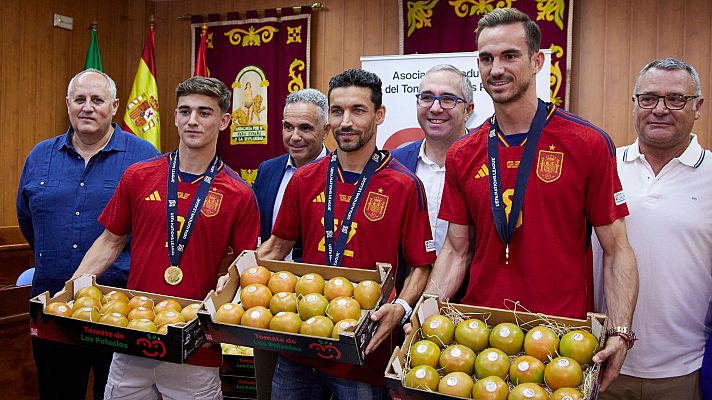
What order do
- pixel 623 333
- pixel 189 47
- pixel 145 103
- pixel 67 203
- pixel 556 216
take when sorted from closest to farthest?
pixel 623 333, pixel 556 216, pixel 67 203, pixel 145 103, pixel 189 47

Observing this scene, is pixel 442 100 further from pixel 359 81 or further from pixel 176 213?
pixel 176 213

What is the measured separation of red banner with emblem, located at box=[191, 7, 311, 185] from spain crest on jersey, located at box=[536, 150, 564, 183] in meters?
4.86

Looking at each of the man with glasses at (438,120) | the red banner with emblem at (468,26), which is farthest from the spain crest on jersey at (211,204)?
the red banner with emblem at (468,26)

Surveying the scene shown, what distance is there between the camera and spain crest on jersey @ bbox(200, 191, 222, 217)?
247cm

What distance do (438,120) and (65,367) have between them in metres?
2.14

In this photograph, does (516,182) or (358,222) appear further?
(358,222)

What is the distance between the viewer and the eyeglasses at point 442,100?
2.86m

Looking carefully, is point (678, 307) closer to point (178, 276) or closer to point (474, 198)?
point (474, 198)

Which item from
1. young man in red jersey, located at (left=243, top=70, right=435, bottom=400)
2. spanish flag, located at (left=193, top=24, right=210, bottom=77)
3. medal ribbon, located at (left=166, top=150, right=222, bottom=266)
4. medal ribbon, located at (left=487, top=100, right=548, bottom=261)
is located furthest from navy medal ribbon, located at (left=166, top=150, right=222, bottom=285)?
spanish flag, located at (left=193, top=24, right=210, bottom=77)

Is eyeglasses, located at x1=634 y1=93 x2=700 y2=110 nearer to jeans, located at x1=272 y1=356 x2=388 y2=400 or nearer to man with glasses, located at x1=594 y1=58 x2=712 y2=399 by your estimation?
man with glasses, located at x1=594 y1=58 x2=712 y2=399

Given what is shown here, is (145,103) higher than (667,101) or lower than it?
higher

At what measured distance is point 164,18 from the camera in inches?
289

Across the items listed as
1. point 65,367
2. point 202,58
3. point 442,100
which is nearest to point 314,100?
point 442,100

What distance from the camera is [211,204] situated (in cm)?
249
